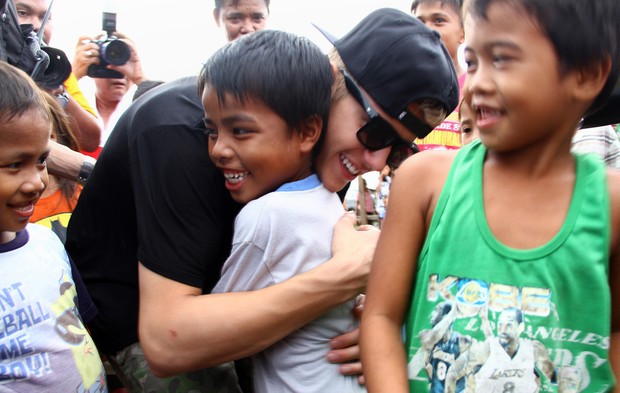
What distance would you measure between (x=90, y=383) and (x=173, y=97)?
857 millimetres

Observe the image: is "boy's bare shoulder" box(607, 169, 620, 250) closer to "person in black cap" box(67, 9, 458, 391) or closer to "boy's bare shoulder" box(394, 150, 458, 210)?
"boy's bare shoulder" box(394, 150, 458, 210)

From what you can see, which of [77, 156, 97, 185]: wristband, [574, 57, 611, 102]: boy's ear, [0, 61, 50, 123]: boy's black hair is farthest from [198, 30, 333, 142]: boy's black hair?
[77, 156, 97, 185]: wristband

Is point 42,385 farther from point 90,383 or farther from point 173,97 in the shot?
point 173,97

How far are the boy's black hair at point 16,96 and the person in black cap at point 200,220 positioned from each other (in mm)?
263

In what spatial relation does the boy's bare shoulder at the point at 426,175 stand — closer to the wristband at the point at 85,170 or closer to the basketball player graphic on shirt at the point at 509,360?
the basketball player graphic on shirt at the point at 509,360

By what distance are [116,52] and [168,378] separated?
264 centimetres

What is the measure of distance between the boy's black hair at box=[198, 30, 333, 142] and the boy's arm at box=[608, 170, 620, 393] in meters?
0.82

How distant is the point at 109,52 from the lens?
3.97 m

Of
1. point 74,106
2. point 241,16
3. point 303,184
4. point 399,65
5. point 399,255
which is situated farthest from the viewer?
point 241,16

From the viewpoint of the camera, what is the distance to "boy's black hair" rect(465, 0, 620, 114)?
1263 millimetres

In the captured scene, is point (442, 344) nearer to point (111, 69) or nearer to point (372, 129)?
point (372, 129)

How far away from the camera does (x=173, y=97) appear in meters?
1.90

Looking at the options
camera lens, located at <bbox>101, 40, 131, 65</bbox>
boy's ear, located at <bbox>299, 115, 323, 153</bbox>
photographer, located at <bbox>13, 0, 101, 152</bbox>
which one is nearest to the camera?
boy's ear, located at <bbox>299, 115, 323, 153</bbox>

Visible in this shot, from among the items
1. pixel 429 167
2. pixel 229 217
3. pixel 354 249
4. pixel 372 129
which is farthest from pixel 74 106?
pixel 429 167
